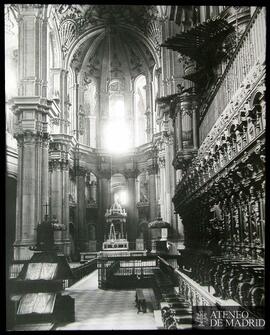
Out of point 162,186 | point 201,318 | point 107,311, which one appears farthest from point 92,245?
point 201,318

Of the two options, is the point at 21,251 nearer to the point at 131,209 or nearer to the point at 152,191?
the point at 152,191

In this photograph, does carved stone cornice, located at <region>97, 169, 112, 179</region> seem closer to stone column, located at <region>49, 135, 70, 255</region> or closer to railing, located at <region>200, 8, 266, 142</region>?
stone column, located at <region>49, 135, 70, 255</region>

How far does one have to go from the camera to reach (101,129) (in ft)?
102

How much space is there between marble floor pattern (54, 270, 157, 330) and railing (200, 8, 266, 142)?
465cm

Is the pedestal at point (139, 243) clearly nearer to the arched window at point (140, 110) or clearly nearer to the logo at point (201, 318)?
the arched window at point (140, 110)

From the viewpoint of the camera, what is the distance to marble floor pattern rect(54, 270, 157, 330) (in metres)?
7.81

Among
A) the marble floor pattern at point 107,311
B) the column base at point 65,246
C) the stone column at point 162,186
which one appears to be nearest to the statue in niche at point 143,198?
the stone column at point 162,186

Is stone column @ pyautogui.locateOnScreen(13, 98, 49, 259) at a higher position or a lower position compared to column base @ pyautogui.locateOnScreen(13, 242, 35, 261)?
higher

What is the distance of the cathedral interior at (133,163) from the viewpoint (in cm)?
736

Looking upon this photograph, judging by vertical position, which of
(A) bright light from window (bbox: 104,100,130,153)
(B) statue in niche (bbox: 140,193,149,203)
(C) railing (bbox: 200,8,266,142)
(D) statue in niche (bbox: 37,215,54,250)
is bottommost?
(D) statue in niche (bbox: 37,215,54,250)

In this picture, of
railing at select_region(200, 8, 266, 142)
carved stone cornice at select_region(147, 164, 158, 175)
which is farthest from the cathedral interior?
carved stone cornice at select_region(147, 164, 158, 175)

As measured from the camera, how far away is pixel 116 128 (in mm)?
31391

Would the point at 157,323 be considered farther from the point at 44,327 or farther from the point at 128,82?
the point at 128,82
